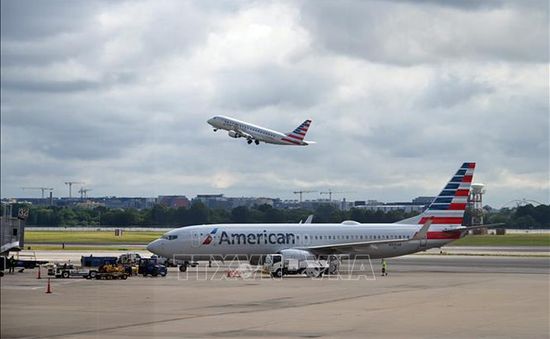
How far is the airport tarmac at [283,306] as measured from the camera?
120ft

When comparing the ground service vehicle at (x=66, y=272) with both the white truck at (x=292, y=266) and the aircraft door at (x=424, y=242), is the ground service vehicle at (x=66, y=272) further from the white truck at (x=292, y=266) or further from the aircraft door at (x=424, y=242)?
the aircraft door at (x=424, y=242)

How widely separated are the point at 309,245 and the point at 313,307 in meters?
36.3

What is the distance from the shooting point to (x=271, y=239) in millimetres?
84125

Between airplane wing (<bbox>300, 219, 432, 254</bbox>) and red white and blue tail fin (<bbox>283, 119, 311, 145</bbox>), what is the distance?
41.6 metres

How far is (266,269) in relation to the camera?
7931cm

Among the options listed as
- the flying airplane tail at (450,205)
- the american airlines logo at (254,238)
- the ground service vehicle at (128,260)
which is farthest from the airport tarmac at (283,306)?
the flying airplane tail at (450,205)

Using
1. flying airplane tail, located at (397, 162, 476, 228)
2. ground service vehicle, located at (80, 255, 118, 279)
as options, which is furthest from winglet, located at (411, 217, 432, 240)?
ground service vehicle, located at (80, 255, 118, 279)

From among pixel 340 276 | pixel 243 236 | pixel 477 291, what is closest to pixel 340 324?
pixel 477 291

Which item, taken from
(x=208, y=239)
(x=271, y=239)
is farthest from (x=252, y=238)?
(x=208, y=239)

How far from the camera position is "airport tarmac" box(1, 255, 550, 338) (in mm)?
36562

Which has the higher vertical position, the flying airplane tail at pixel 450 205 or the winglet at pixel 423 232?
the flying airplane tail at pixel 450 205

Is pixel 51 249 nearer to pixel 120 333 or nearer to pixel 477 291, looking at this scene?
pixel 477 291

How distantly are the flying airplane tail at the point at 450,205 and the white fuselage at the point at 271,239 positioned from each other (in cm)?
313

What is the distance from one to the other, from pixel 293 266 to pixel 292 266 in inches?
4.1
